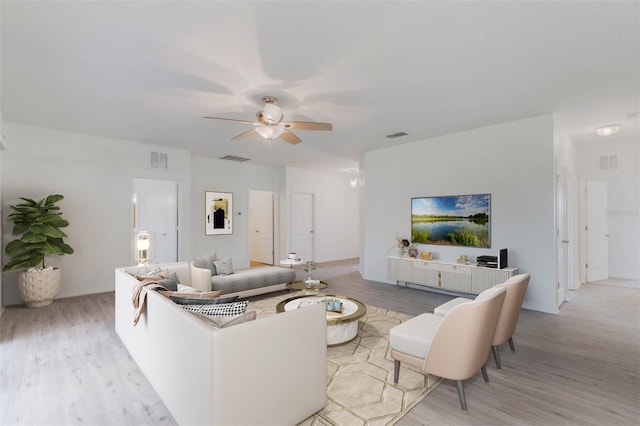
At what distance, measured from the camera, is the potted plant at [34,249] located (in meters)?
4.51

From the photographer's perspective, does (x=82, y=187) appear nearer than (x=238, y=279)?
No

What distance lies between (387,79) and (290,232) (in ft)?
19.3

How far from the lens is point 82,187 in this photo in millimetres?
5414

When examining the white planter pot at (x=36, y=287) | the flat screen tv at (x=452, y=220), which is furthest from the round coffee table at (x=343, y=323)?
the white planter pot at (x=36, y=287)

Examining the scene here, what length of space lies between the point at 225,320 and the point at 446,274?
426cm

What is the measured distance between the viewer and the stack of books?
459 centimetres

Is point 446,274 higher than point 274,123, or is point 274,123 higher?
point 274,123

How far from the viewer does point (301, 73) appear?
3123 millimetres

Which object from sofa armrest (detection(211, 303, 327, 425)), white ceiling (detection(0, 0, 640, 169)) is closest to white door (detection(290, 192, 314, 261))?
white ceiling (detection(0, 0, 640, 169))

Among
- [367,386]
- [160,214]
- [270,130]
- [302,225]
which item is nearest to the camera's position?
[367,386]

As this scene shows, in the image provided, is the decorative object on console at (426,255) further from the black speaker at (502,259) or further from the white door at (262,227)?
the white door at (262,227)

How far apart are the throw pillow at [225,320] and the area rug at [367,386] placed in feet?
2.68

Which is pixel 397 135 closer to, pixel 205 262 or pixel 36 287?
pixel 205 262

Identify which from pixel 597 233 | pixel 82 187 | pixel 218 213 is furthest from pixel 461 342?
pixel 597 233
